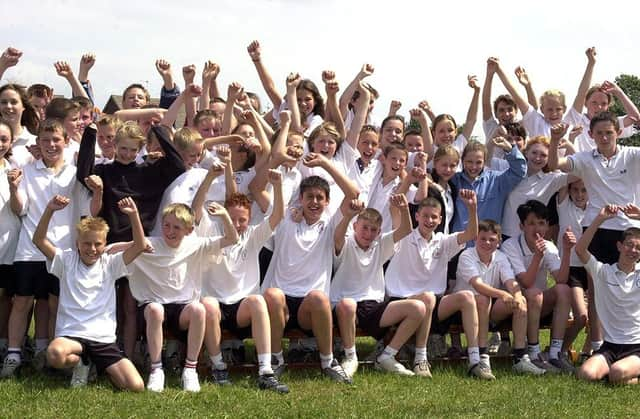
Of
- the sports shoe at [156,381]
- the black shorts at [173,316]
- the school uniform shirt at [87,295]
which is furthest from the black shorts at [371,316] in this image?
the school uniform shirt at [87,295]

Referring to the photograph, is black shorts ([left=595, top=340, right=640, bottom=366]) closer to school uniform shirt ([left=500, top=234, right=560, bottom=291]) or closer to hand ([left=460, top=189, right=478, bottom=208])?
school uniform shirt ([left=500, top=234, right=560, bottom=291])

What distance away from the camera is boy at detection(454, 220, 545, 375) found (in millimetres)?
7555

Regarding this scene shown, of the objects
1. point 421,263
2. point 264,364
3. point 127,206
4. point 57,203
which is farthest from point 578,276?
point 57,203

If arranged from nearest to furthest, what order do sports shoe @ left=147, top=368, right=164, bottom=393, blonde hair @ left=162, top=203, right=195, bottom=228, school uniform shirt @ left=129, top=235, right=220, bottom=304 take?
sports shoe @ left=147, top=368, right=164, bottom=393 → blonde hair @ left=162, top=203, right=195, bottom=228 → school uniform shirt @ left=129, top=235, right=220, bottom=304

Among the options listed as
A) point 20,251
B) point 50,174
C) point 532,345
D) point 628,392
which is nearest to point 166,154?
point 50,174

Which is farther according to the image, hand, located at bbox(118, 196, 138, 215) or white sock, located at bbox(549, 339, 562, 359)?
white sock, located at bbox(549, 339, 562, 359)

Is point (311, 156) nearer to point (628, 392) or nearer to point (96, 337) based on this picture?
point (96, 337)

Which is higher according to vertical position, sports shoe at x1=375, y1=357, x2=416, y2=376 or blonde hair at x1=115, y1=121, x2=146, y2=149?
blonde hair at x1=115, y1=121, x2=146, y2=149

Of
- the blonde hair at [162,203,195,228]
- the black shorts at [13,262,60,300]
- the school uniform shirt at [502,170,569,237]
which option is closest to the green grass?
the black shorts at [13,262,60,300]

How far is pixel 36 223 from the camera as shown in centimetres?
695

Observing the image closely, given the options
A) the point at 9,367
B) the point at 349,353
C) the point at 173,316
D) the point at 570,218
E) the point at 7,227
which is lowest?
the point at 9,367

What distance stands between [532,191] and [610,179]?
30.6 inches

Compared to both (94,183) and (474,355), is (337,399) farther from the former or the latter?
(94,183)

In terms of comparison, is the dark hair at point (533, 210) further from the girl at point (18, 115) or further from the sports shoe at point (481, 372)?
the girl at point (18, 115)
